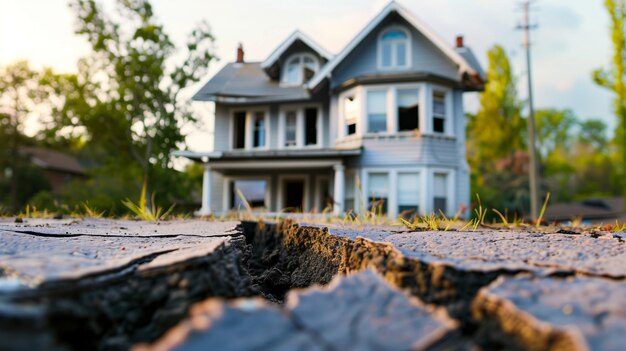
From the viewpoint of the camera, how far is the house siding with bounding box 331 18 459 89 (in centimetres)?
1497

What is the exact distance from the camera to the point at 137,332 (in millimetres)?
2123

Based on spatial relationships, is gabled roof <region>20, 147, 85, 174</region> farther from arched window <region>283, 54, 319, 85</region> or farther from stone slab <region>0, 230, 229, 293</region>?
stone slab <region>0, 230, 229, 293</region>

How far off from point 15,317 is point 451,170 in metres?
14.2

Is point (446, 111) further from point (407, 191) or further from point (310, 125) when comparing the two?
point (310, 125)

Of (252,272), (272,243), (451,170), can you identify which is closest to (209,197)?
(451,170)

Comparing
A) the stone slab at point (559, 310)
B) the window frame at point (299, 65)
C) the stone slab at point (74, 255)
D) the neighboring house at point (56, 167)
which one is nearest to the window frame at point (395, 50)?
the window frame at point (299, 65)

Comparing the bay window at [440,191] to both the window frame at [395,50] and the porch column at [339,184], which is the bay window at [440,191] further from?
the window frame at [395,50]

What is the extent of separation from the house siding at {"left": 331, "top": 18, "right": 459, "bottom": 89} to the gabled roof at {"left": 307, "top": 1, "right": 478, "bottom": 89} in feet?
1.45

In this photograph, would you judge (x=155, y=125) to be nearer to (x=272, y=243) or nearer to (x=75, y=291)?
(x=272, y=243)

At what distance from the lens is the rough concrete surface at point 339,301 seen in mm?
A: 1554

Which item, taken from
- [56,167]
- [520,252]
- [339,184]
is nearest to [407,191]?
[339,184]

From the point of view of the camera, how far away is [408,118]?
14508 mm

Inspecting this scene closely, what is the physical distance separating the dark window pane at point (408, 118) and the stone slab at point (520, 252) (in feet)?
35.6

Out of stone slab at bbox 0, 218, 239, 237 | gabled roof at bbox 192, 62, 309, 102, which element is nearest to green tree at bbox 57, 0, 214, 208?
gabled roof at bbox 192, 62, 309, 102
